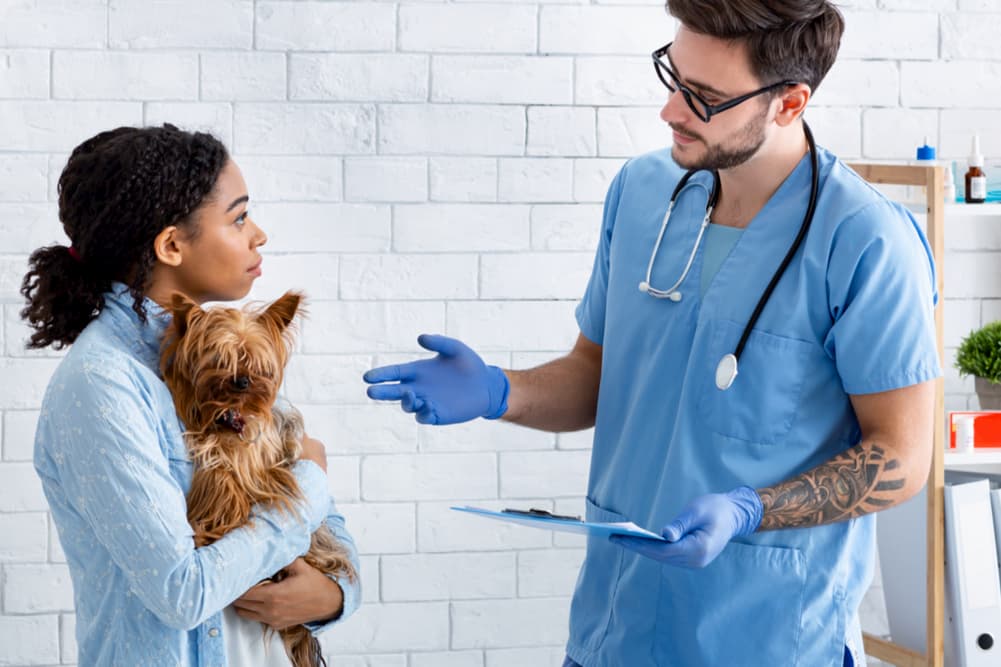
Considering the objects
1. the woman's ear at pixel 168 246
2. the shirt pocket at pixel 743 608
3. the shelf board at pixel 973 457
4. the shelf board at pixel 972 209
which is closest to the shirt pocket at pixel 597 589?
the shirt pocket at pixel 743 608

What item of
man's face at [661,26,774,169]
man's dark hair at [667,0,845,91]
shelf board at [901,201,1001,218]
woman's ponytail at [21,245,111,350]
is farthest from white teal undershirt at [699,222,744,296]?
shelf board at [901,201,1001,218]

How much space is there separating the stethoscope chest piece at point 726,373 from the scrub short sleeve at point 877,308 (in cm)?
12

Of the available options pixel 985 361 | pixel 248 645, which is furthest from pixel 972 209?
pixel 248 645

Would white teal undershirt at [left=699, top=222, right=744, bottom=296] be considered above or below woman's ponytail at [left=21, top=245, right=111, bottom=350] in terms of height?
above

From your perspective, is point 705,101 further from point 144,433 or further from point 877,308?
point 144,433

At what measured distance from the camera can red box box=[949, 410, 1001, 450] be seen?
8.11 ft

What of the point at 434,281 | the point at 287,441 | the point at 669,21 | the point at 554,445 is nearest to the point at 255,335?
the point at 287,441

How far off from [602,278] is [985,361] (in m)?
1.12

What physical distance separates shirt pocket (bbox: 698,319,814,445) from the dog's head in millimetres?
579

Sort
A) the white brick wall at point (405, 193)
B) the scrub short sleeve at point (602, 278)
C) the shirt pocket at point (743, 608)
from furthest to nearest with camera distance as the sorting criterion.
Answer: the white brick wall at point (405, 193) < the scrub short sleeve at point (602, 278) < the shirt pocket at point (743, 608)

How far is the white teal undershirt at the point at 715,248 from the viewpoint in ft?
5.28

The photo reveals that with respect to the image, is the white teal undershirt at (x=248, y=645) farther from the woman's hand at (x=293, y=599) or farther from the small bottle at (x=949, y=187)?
the small bottle at (x=949, y=187)

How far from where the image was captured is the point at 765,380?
4.92ft

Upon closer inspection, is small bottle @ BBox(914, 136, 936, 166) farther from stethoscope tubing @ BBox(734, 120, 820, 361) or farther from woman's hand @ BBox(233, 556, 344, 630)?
woman's hand @ BBox(233, 556, 344, 630)
